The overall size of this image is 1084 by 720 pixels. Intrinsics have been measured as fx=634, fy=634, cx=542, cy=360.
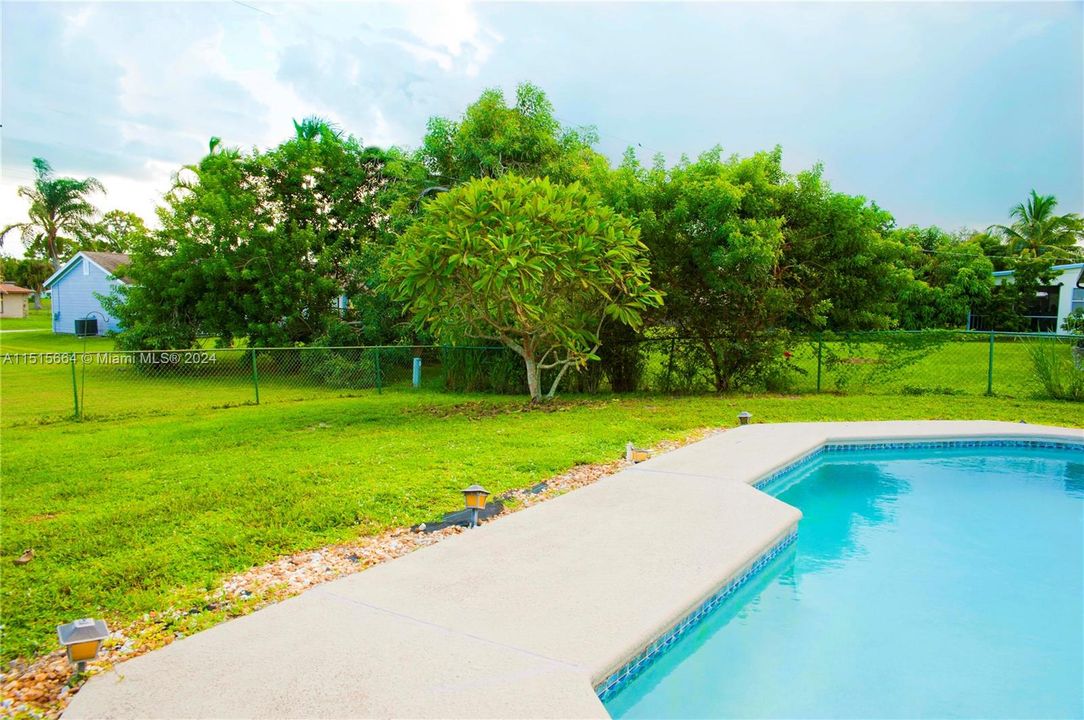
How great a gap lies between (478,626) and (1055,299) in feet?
102

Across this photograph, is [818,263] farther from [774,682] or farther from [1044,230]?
[1044,230]

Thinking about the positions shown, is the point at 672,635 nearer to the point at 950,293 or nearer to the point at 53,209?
the point at 950,293

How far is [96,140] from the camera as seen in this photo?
39.4 ft

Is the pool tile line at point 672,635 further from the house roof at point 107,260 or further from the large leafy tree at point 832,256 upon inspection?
the house roof at point 107,260

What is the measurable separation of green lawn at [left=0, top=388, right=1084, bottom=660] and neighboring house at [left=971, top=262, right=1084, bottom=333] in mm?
18066

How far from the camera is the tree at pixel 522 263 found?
822 centimetres

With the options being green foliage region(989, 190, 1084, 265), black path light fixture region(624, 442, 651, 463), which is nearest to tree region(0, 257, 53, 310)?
black path light fixture region(624, 442, 651, 463)

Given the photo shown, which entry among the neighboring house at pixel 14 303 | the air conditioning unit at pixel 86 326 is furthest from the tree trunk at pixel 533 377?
the neighboring house at pixel 14 303

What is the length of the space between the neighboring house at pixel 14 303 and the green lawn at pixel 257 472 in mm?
42287

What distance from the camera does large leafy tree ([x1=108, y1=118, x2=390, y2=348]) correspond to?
15.7 metres

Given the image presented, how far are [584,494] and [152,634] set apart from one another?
313 centimetres

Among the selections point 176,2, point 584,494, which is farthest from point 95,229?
point 584,494

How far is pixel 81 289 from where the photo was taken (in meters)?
29.1

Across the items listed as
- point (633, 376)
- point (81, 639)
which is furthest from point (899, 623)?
point (633, 376)
